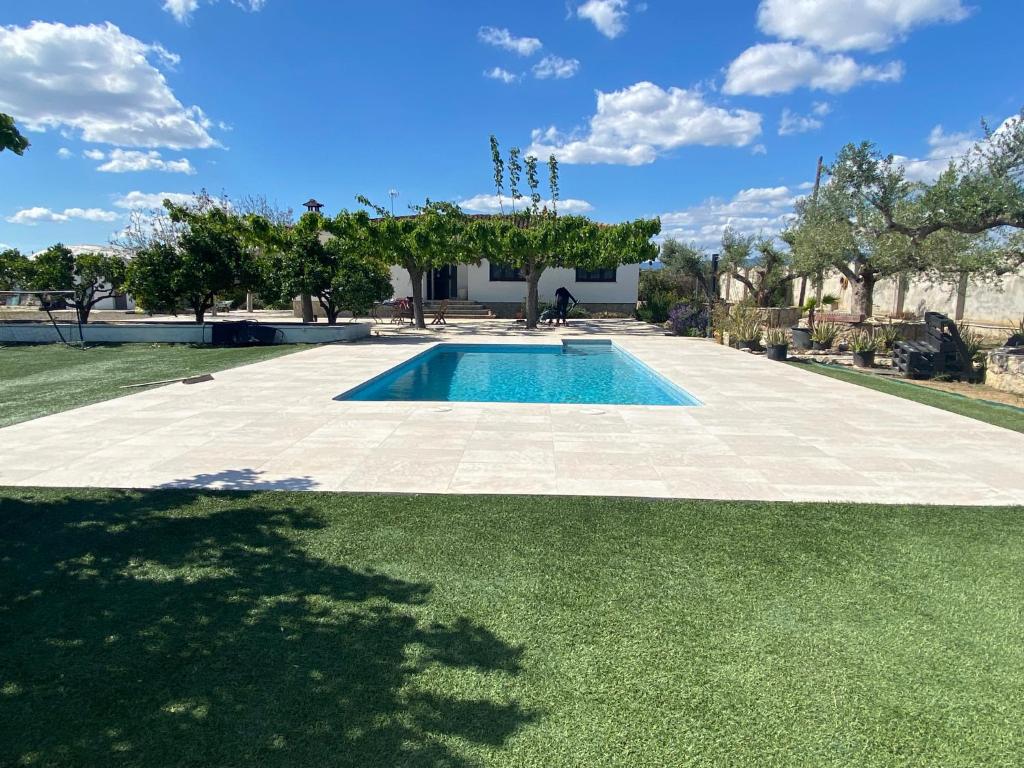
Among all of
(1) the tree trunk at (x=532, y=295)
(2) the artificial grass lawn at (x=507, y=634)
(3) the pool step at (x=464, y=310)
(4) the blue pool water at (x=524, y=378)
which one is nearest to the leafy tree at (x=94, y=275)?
(4) the blue pool water at (x=524, y=378)

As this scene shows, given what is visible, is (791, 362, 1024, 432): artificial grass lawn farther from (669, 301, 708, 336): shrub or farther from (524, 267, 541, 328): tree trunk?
(524, 267, 541, 328): tree trunk

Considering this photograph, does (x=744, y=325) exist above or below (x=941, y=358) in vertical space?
above

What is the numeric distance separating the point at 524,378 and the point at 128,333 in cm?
1187

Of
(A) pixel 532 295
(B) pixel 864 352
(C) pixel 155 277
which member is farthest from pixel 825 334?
(C) pixel 155 277

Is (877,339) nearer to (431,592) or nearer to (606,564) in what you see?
(606,564)

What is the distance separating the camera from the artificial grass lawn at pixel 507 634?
89.3 inches

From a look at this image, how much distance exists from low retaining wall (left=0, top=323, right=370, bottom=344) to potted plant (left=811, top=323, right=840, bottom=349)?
14.0 m

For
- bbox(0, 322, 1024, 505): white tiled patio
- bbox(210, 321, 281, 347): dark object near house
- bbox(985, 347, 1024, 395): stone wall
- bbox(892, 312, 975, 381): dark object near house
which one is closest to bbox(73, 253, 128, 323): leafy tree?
bbox(210, 321, 281, 347): dark object near house

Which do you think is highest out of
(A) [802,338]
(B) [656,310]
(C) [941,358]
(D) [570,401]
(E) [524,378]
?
(B) [656,310]

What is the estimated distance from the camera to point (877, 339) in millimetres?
14297

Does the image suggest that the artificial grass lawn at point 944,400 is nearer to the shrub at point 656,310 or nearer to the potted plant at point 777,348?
the potted plant at point 777,348

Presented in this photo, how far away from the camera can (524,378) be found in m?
12.9

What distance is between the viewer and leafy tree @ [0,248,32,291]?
23484 millimetres

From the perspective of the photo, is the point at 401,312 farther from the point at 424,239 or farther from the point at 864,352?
the point at 864,352
